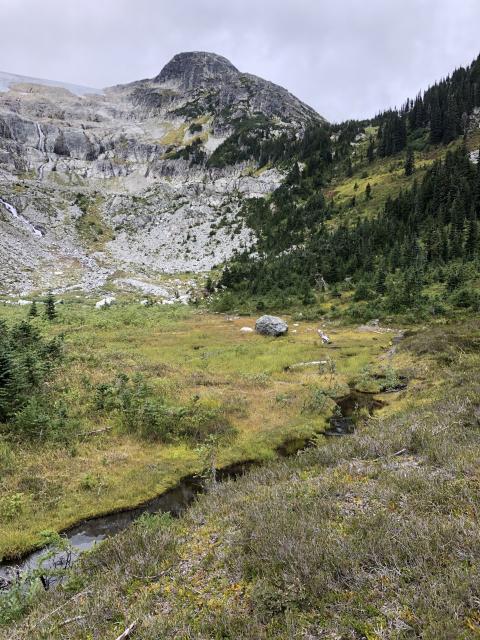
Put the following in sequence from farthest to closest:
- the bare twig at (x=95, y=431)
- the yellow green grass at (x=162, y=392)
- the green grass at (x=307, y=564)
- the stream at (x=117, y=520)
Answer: the bare twig at (x=95, y=431) → the yellow green grass at (x=162, y=392) → the stream at (x=117, y=520) → the green grass at (x=307, y=564)

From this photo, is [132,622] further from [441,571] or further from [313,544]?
[441,571]

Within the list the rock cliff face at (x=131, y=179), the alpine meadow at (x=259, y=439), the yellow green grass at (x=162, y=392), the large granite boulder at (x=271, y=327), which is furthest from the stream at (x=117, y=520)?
the rock cliff face at (x=131, y=179)

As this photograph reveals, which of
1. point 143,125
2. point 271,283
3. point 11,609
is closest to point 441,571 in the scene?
point 11,609

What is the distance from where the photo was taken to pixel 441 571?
4.35 metres

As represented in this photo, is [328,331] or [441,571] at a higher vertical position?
[441,571]

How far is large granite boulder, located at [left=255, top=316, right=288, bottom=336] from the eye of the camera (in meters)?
38.6

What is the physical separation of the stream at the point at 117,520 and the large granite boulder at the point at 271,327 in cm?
2024

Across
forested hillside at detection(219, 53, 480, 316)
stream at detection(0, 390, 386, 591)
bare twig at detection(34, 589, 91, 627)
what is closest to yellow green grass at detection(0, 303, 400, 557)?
stream at detection(0, 390, 386, 591)

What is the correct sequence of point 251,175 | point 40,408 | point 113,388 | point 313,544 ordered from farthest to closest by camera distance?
point 251,175 → point 113,388 → point 40,408 → point 313,544

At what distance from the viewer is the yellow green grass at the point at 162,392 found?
11.7 m

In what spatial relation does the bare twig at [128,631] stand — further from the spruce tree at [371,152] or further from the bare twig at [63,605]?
the spruce tree at [371,152]

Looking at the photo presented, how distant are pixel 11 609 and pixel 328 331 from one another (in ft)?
122

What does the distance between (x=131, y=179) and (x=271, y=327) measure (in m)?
128

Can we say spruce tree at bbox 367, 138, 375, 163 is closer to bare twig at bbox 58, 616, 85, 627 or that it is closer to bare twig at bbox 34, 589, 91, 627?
bare twig at bbox 34, 589, 91, 627
